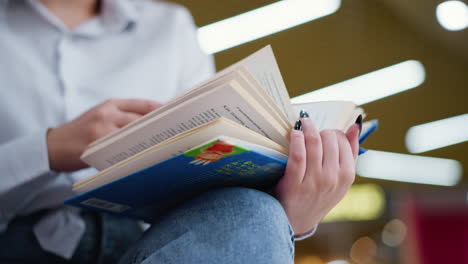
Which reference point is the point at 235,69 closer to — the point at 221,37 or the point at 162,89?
the point at 162,89

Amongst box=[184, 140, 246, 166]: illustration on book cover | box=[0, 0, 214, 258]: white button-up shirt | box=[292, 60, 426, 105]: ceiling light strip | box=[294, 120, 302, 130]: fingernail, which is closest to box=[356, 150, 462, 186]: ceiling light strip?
box=[292, 60, 426, 105]: ceiling light strip

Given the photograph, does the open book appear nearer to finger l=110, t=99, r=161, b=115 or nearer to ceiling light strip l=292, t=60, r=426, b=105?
finger l=110, t=99, r=161, b=115

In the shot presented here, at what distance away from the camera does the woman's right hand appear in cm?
92

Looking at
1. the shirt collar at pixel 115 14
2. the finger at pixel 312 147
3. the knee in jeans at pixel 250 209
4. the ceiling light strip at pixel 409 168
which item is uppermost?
the finger at pixel 312 147

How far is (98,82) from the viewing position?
1.32 meters

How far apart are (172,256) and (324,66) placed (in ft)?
23.6

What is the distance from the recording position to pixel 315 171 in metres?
0.73

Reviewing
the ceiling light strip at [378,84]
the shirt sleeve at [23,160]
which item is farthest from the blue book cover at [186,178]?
the ceiling light strip at [378,84]

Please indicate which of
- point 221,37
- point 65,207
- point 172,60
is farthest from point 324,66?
point 65,207

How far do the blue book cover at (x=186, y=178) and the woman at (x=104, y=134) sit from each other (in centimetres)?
3

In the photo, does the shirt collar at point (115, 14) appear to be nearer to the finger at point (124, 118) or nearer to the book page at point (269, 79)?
the finger at point (124, 118)

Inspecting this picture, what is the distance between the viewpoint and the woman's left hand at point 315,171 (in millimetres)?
716

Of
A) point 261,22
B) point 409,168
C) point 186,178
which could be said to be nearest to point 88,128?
point 186,178

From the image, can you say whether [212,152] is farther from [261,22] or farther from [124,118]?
[261,22]
